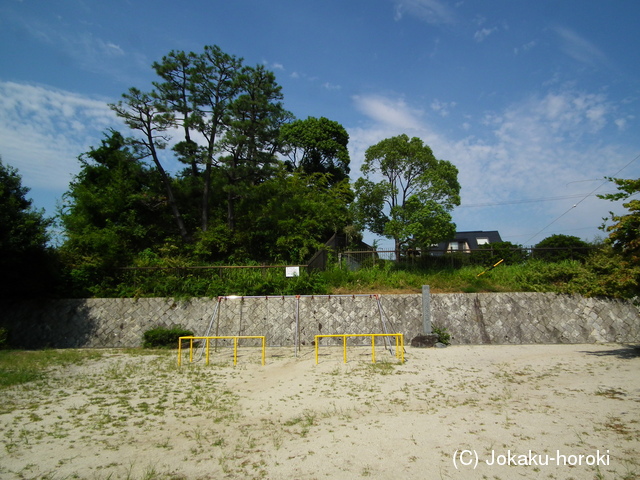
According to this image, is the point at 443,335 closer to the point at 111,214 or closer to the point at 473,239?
the point at 111,214

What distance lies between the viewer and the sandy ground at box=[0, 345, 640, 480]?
179 inches

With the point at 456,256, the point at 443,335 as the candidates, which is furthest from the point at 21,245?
the point at 456,256

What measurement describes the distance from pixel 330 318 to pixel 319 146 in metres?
17.9

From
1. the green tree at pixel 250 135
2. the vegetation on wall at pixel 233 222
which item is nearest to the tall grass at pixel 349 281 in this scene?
the vegetation on wall at pixel 233 222

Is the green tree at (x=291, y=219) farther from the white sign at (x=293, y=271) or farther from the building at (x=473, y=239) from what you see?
the building at (x=473, y=239)

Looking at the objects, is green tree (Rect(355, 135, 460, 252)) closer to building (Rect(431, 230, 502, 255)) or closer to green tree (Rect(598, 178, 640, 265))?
green tree (Rect(598, 178, 640, 265))

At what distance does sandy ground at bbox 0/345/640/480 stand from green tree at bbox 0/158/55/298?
6.77 metres

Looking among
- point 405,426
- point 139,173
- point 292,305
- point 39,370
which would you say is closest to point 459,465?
point 405,426

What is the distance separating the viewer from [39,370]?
33.6 feet

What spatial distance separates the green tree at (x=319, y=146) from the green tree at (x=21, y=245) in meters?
17.8

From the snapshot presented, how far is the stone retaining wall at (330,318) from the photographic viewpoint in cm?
1520

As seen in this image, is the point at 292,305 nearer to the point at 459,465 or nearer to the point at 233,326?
the point at 233,326

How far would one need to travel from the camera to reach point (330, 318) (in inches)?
622

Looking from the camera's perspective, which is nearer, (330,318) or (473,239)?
(330,318)
